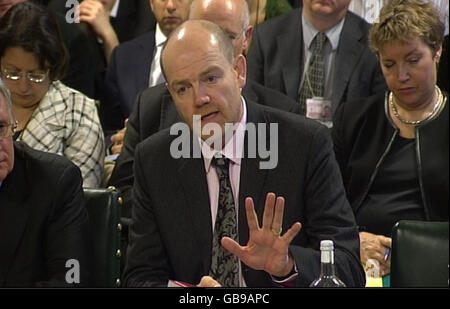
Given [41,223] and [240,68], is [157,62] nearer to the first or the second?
[240,68]

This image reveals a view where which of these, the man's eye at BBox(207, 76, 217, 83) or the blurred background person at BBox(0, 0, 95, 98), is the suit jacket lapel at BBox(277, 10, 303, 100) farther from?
the man's eye at BBox(207, 76, 217, 83)

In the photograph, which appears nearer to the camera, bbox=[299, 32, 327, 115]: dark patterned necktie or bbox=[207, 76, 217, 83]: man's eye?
bbox=[207, 76, 217, 83]: man's eye

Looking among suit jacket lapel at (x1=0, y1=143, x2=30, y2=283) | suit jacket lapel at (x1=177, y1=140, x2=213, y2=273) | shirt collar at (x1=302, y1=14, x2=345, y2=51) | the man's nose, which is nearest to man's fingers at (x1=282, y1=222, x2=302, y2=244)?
suit jacket lapel at (x1=177, y1=140, x2=213, y2=273)

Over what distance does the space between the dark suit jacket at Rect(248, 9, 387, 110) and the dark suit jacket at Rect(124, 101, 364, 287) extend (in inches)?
33.1

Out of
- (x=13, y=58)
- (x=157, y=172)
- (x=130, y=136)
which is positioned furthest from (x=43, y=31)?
(x=157, y=172)

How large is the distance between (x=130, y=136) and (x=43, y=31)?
39 cm

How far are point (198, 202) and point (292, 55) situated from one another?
1066 mm

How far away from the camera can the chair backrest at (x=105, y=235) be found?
2342 millimetres

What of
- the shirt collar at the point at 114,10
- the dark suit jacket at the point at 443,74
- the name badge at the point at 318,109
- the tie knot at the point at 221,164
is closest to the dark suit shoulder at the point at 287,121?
the tie knot at the point at 221,164

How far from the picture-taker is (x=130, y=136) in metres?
2.80

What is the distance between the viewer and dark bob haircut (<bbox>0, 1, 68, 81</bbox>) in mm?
2900

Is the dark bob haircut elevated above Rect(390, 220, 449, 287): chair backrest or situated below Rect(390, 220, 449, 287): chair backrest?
above
